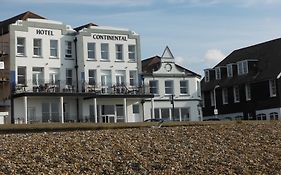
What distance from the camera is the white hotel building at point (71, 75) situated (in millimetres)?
52969

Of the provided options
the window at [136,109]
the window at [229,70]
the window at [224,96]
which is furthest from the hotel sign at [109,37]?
the window at [229,70]

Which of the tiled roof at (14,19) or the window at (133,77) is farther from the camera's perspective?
the window at (133,77)

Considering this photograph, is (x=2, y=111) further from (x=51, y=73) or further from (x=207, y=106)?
Result: (x=207, y=106)

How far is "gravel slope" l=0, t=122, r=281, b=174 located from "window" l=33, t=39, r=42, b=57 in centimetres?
3242

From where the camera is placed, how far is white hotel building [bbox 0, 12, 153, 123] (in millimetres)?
52969

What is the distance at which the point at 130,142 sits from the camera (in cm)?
2077

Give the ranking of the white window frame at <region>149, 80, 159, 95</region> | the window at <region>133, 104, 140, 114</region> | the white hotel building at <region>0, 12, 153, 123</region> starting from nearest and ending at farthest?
the white hotel building at <region>0, 12, 153, 123</region> < the window at <region>133, 104, 140, 114</region> < the white window frame at <region>149, 80, 159, 95</region>

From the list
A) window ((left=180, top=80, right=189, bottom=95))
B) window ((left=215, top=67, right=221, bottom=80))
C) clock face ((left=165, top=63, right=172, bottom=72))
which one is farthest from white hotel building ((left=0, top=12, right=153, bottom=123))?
window ((left=215, top=67, right=221, bottom=80))

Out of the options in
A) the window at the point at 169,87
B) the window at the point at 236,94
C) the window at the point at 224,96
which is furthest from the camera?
the window at the point at 224,96

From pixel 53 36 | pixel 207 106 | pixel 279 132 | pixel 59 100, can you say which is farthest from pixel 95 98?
pixel 279 132

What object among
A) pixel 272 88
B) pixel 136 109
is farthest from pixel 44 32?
pixel 272 88

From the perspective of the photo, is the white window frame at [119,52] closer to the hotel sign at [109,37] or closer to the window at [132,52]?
the hotel sign at [109,37]

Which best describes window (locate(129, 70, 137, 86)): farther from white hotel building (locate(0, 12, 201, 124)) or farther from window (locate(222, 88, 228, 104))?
window (locate(222, 88, 228, 104))

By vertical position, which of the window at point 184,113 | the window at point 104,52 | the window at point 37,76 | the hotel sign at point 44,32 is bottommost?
the window at point 184,113
